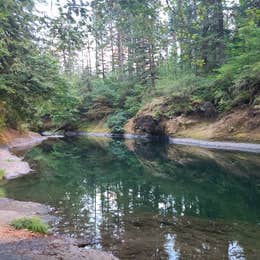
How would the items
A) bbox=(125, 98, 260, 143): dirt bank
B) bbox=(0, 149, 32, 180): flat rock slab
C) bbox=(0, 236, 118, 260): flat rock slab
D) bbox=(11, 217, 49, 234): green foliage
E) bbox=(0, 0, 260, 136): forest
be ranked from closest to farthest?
bbox=(0, 0, 260, 136): forest
bbox=(0, 236, 118, 260): flat rock slab
bbox=(11, 217, 49, 234): green foliage
bbox=(0, 149, 32, 180): flat rock slab
bbox=(125, 98, 260, 143): dirt bank

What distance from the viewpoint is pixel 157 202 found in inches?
522

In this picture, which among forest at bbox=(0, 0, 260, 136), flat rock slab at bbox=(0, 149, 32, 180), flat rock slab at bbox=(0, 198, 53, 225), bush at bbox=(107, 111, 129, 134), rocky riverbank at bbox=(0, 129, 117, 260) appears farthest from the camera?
bush at bbox=(107, 111, 129, 134)

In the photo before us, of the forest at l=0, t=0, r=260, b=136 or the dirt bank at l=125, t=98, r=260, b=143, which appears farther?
the dirt bank at l=125, t=98, r=260, b=143

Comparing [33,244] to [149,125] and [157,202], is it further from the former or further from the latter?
[149,125]

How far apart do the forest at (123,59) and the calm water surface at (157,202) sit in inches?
147

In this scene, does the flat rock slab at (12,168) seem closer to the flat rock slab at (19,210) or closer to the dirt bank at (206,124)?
the flat rock slab at (19,210)

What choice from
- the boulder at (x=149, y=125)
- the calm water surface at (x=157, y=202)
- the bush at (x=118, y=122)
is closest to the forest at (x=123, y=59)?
the bush at (x=118, y=122)

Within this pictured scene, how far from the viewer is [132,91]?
2147 inches

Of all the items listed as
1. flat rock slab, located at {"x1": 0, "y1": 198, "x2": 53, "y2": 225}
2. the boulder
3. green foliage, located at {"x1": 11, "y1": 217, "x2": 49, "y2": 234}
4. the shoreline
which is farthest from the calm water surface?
the boulder

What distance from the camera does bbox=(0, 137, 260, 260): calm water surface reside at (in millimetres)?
8555

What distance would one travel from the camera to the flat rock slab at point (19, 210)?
10297 millimetres

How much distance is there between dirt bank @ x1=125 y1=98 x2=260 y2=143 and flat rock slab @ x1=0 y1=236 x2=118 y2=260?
2242 centimetres

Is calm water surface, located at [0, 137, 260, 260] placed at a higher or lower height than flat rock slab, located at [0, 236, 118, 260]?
lower

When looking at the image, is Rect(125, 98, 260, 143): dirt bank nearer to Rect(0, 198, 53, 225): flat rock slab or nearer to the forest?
the forest
